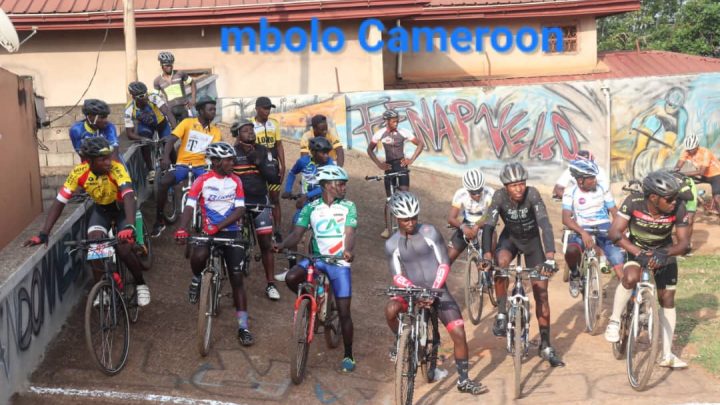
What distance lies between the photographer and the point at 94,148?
29.0 feet

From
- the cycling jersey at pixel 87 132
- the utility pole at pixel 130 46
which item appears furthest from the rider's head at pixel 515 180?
the utility pole at pixel 130 46

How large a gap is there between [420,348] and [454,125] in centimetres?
1369

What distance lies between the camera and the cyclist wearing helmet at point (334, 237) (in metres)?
8.99

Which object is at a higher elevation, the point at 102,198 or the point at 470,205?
the point at 102,198

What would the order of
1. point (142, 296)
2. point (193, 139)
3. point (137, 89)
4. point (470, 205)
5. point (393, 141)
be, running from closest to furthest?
1. point (142, 296)
2. point (470, 205)
3. point (193, 139)
4. point (137, 89)
5. point (393, 141)

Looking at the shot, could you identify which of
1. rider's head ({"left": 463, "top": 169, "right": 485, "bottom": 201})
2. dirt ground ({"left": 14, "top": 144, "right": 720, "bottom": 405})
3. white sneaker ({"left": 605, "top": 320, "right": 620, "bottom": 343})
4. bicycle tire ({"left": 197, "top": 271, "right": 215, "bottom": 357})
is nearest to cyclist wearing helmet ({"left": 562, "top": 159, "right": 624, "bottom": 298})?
dirt ground ({"left": 14, "top": 144, "right": 720, "bottom": 405})

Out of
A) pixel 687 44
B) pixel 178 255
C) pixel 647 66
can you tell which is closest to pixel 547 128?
pixel 647 66

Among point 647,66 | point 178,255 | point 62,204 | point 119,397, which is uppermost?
point 647,66

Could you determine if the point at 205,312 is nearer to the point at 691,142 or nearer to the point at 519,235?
the point at 519,235

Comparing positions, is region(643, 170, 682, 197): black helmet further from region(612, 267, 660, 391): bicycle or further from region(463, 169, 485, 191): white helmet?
region(463, 169, 485, 191): white helmet

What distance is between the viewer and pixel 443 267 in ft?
26.7

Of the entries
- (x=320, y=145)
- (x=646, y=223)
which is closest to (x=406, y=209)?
(x=646, y=223)

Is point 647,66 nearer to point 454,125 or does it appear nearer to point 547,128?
point 547,128

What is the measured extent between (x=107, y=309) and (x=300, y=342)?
1994 mm
